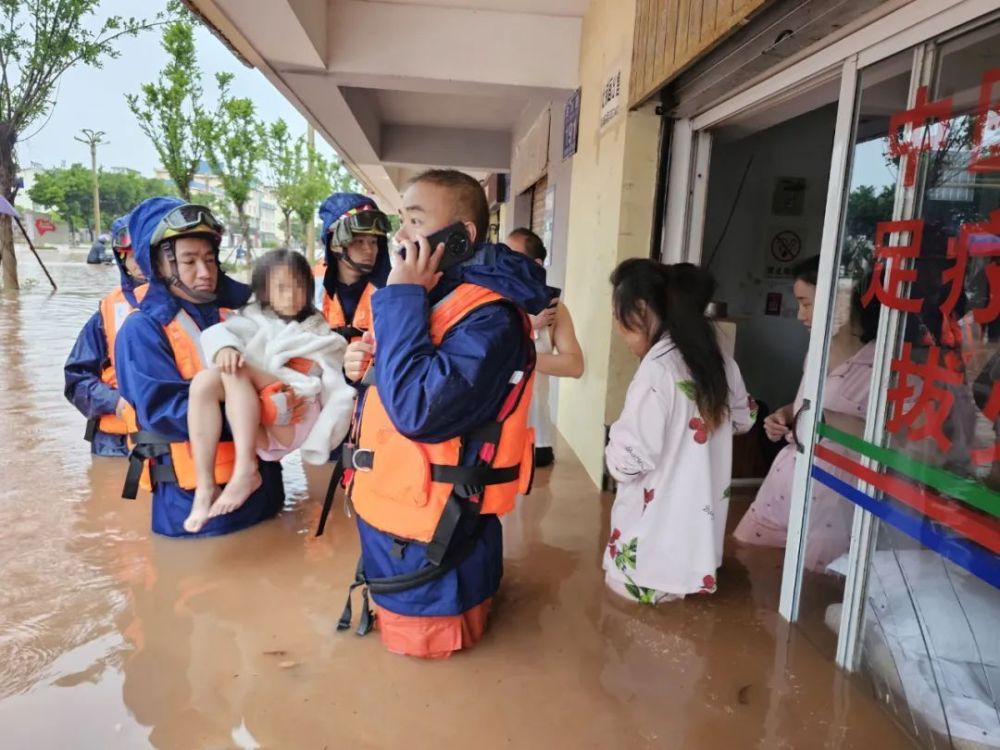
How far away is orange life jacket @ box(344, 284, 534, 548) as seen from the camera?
1852 millimetres

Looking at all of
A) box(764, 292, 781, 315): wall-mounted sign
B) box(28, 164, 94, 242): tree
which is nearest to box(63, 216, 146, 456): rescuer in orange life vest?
box(764, 292, 781, 315): wall-mounted sign

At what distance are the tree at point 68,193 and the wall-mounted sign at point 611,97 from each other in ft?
107

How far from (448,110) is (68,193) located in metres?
32.3

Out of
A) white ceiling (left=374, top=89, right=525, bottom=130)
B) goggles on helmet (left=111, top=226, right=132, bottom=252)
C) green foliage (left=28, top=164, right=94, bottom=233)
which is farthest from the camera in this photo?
green foliage (left=28, top=164, right=94, bottom=233)

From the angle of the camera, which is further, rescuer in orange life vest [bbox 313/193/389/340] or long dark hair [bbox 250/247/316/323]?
rescuer in orange life vest [bbox 313/193/389/340]

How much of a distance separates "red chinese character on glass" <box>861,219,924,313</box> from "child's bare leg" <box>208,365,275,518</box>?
2.28 meters

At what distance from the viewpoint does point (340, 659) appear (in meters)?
2.07

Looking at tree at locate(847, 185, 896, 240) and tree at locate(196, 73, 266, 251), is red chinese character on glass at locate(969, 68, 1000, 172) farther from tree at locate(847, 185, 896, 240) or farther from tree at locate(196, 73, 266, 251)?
tree at locate(196, 73, 266, 251)

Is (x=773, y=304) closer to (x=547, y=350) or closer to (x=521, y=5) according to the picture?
(x=547, y=350)

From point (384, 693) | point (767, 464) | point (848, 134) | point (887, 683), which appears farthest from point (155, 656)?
point (767, 464)

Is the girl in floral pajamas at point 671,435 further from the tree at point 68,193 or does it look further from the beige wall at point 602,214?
the tree at point 68,193

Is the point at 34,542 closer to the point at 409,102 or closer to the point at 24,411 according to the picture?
the point at 24,411

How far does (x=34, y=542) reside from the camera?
2873mm

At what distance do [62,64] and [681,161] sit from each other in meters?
14.1
